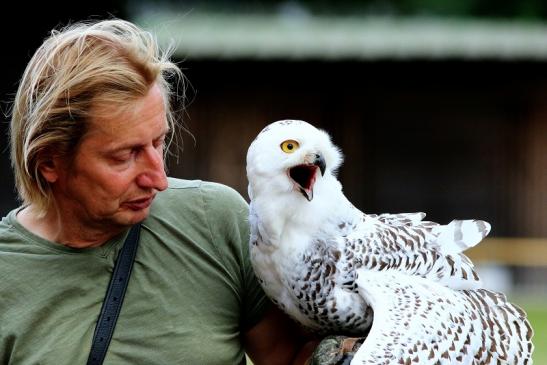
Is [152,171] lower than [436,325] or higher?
higher

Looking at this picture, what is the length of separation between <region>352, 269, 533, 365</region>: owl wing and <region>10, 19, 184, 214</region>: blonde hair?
2.92 ft

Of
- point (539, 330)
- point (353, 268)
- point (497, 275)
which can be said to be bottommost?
point (497, 275)

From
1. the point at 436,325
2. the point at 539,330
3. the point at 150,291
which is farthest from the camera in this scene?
the point at 539,330

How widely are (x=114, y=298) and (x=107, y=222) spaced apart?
214 millimetres

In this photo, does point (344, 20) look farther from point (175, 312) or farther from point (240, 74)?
point (175, 312)

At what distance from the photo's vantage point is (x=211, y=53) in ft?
43.5

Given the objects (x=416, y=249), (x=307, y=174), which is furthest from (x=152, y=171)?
(x=416, y=249)

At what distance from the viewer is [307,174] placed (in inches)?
138

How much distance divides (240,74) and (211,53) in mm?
801

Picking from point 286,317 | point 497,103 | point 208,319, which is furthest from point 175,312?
point 497,103

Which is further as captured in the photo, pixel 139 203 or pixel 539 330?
pixel 539 330

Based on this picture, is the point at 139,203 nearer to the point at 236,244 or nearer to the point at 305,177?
the point at 236,244

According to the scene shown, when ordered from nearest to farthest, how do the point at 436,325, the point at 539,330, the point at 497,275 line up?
the point at 436,325, the point at 539,330, the point at 497,275

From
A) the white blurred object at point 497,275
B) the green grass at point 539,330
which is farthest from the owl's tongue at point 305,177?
the white blurred object at point 497,275
